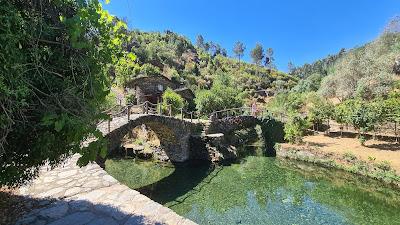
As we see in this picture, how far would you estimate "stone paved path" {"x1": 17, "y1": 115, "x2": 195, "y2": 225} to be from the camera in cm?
564

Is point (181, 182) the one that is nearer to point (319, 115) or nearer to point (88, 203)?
point (88, 203)

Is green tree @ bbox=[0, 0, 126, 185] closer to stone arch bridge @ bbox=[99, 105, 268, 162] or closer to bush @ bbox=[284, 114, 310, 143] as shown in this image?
stone arch bridge @ bbox=[99, 105, 268, 162]

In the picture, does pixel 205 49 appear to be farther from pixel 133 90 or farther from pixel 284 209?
pixel 284 209

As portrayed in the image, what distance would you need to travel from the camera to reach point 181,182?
18391 millimetres

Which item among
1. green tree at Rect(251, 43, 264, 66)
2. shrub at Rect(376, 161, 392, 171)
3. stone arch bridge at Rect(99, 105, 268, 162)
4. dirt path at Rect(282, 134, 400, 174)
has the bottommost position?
shrub at Rect(376, 161, 392, 171)

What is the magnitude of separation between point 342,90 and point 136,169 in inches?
1500

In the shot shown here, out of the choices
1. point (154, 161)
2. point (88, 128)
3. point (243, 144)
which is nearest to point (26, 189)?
point (88, 128)

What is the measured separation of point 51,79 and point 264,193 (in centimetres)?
1454

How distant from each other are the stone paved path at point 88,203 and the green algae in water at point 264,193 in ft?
19.0

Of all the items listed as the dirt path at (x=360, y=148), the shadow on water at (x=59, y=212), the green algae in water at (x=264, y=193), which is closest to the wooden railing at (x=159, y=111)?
the green algae in water at (x=264, y=193)

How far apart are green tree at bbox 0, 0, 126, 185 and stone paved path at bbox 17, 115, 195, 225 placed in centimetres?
138

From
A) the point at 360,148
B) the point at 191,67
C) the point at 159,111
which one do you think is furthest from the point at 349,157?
the point at 191,67

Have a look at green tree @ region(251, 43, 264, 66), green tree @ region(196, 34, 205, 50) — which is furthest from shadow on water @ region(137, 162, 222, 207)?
green tree @ region(196, 34, 205, 50)

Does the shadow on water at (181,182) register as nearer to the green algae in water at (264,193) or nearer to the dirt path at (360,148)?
the green algae in water at (264,193)
